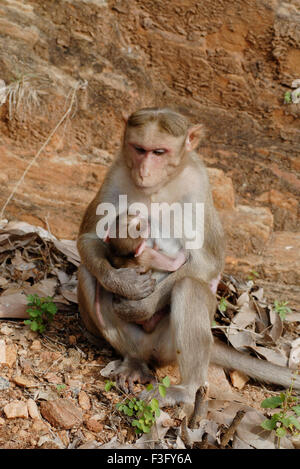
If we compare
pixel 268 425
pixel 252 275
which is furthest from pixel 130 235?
pixel 252 275

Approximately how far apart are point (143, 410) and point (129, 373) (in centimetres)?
55

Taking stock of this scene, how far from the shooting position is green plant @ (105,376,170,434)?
314cm

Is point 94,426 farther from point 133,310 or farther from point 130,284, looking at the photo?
point 130,284

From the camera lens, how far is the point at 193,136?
4008 millimetres

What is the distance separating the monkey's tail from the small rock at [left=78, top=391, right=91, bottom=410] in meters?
1.10

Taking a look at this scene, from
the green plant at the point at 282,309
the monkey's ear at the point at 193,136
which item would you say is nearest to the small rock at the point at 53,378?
the monkey's ear at the point at 193,136

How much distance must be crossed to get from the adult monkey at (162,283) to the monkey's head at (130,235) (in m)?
0.16

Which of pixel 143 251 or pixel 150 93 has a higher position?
pixel 150 93

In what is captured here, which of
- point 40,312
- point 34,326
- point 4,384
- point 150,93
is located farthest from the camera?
point 150,93

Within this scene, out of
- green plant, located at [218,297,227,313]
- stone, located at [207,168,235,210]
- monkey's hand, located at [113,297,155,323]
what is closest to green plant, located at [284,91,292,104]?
stone, located at [207,168,235,210]

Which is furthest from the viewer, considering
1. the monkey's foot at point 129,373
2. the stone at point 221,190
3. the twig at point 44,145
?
the stone at point 221,190
